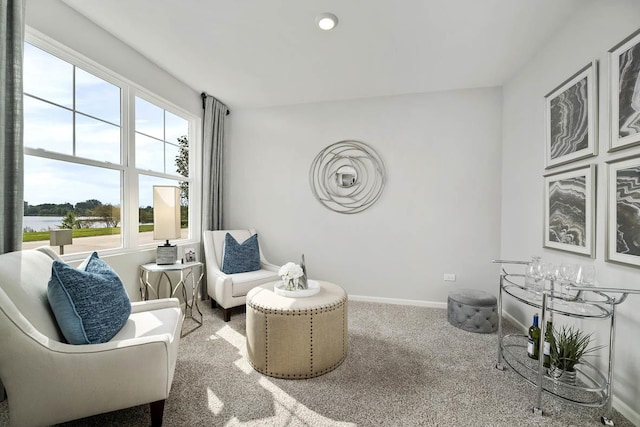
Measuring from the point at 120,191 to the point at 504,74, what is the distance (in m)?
4.02

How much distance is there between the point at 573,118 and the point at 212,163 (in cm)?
362

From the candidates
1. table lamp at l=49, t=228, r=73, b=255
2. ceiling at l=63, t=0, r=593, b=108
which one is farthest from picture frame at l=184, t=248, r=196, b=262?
ceiling at l=63, t=0, r=593, b=108

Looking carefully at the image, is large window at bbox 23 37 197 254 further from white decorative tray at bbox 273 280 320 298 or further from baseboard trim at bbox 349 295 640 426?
baseboard trim at bbox 349 295 640 426

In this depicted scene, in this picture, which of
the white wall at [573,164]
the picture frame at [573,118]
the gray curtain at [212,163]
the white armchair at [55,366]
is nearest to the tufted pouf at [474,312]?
the white wall at [573,164]

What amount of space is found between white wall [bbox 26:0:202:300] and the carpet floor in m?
0.89

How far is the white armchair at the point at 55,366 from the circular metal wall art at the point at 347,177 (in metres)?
2.51

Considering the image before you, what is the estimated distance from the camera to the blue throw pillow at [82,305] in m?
1.33

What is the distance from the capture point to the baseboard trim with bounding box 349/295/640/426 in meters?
1.50

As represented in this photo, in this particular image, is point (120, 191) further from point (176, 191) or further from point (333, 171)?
point (333, 171)

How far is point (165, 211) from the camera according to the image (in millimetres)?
2426

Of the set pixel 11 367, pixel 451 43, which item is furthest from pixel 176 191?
pixel 451 43

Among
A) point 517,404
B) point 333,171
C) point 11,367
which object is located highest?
point 333,171

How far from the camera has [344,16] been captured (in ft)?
6.67

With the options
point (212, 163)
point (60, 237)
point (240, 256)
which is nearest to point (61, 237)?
point (60, 237)
